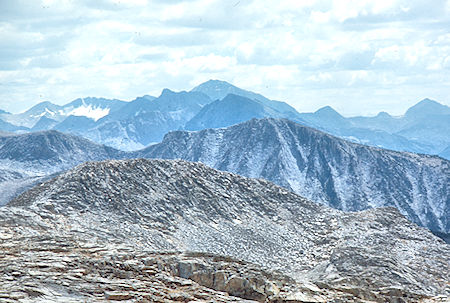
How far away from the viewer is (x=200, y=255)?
4366 centimetres

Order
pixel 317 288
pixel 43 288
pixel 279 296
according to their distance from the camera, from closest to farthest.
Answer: pixel 43 288 < pixel 279 296 < pixel 317 288

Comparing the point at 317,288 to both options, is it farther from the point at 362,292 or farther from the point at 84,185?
the point at 84,185

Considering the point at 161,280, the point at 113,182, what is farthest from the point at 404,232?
the point at 161,280

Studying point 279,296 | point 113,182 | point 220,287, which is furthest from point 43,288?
point 113,182

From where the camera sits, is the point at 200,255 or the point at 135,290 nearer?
the point at 135,290

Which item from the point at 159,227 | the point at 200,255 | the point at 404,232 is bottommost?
the point at 404,232

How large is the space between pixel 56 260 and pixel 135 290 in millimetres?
7429

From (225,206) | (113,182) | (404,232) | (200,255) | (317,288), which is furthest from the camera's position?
Result: (404,232)

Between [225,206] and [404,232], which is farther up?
[225,206]

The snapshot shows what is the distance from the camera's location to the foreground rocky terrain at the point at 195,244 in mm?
35875

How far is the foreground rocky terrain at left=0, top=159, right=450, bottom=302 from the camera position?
35.9 meters

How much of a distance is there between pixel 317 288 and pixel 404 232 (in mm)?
70468

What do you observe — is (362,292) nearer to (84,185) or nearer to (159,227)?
(159,227)

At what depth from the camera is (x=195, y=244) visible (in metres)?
81.2
